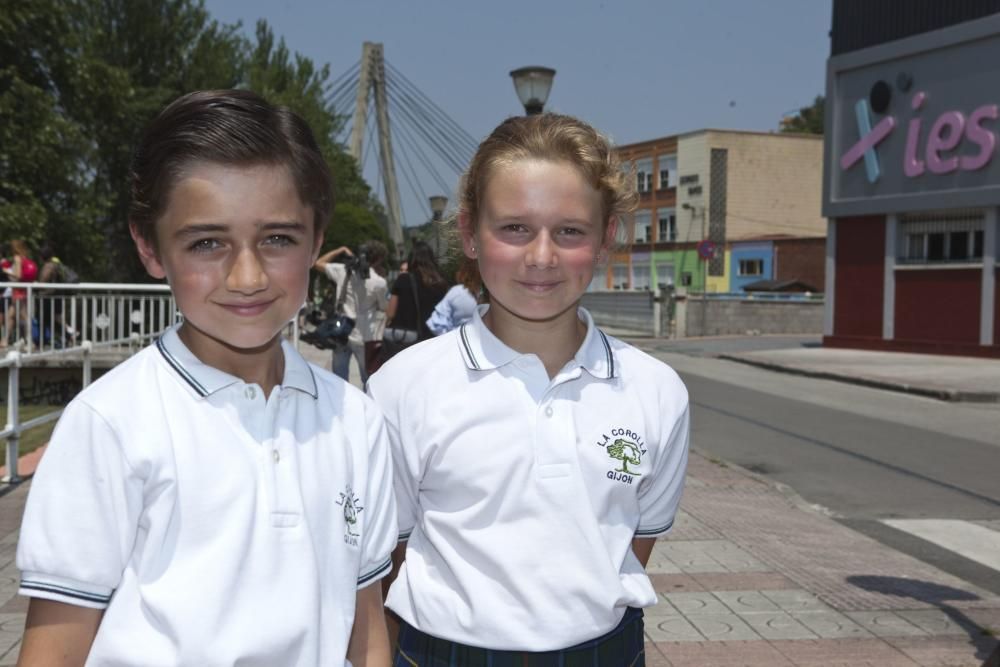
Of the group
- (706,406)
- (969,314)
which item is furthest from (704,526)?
(969,314)

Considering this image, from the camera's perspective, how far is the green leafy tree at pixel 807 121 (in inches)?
3088

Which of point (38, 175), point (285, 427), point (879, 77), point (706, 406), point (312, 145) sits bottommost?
point (706, 406)

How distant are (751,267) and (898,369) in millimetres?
35663

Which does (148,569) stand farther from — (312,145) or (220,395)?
(312,145)

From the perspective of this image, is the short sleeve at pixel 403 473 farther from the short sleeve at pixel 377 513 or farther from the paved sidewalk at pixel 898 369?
the paved sidewalk at pixel 898 369

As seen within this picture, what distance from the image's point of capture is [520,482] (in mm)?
1898

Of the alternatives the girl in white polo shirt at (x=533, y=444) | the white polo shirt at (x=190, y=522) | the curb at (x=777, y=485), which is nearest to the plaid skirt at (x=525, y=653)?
the girl in white polo shirt at (x=533, y=444)

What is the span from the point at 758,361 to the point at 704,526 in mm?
15552

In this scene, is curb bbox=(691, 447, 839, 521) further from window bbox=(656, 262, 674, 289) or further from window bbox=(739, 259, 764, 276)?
window bbox=(656, 262, 674, 289)

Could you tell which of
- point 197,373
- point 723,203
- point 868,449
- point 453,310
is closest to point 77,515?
point 197,373

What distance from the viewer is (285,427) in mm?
1523

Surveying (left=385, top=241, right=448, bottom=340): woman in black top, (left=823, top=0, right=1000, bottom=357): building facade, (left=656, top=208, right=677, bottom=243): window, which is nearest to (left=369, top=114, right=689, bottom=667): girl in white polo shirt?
(left=385, top=241, right=448, bottom=340): woman in black top

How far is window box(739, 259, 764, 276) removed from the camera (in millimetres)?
53094

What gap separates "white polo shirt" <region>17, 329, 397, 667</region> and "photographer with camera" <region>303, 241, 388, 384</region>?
26.9 feet
